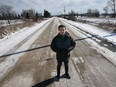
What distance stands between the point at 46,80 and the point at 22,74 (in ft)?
4.00

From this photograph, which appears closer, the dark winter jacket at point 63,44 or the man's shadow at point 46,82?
the man's shadow at point 46,82

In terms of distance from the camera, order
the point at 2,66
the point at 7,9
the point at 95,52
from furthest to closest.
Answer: the point at 7,9
the point at 95,52
the point at 2,66

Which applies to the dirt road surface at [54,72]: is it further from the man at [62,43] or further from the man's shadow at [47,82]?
the man at [62,43]

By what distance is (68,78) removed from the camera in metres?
6.57

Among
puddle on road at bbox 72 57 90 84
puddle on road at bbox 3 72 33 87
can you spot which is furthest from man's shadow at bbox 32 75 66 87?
puddle on road at bbox 72 57 90 84

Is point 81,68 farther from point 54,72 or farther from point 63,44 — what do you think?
point 63,44

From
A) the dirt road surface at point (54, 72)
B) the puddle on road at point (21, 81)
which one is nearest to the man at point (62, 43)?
the dirt road surface at point (54, 72)

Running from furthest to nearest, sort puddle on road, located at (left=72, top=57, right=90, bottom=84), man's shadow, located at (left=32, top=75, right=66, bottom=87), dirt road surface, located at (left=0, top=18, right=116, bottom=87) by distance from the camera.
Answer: puddle on road, located at (left=72, top=57, right=90, bottom=84) < dirt road surface, located at (left=0, top=18, right=116, bottom=87) < man's shadow, located at (left=32, top=75, right=66, bottom=87)

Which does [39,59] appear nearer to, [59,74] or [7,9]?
[59,74]

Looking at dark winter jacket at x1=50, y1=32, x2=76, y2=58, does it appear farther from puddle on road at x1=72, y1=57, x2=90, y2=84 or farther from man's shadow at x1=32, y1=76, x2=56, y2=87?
puddle on road at x1=72, y1=57, x2=90, y2=84

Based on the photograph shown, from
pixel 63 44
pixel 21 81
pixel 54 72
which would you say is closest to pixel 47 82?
pixel 21 81

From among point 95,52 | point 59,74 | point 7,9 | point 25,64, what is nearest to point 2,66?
point 25,64

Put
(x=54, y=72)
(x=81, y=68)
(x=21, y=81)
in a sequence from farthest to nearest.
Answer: (x=81, y=68) < (x=54, y=72) < (x=21, y=81)

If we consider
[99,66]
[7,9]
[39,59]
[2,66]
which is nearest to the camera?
[99,66]
